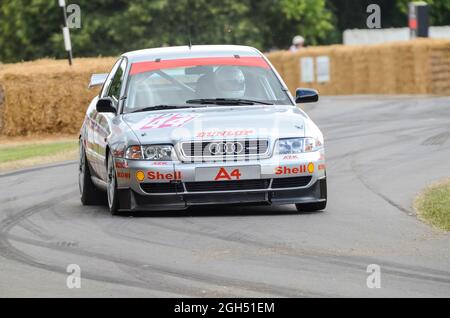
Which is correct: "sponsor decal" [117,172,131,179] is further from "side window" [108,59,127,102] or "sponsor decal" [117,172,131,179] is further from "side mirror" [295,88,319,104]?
"side mirror" [295,88,319,104]

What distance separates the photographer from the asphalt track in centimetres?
859

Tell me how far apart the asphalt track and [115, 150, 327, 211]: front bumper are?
0.16 meters

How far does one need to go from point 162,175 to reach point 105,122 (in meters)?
1.45

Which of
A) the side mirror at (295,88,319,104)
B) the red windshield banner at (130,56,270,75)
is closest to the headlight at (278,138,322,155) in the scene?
the side mirror at (295,88,319,104)

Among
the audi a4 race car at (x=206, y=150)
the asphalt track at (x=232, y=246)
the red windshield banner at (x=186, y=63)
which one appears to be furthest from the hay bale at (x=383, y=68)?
the audi a4 race car at (x=206, y=150)

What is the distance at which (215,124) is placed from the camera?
12.3m

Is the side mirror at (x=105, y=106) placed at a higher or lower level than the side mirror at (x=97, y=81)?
higher

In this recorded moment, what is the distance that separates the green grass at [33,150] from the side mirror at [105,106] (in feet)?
28.4

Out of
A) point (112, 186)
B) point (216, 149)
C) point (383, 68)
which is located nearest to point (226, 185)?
point (216, 149)

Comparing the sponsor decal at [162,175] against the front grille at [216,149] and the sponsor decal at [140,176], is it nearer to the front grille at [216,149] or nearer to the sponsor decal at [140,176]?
the sponsor decal at [140,176]

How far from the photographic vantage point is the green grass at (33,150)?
22.5 meters

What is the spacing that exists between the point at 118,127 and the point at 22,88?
50.8 ft
